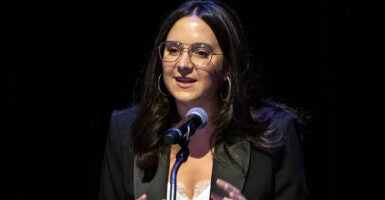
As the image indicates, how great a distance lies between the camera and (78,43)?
12.2 feet

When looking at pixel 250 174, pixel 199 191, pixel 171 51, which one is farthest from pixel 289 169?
pixel 171 51

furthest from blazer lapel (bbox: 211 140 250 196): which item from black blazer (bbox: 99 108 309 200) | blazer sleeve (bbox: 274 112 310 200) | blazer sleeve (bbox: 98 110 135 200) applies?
blazer sleeve (bbox: 98 110 135 200)

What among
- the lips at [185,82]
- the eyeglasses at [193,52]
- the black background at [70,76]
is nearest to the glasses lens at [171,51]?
the eyeglasses at [193,52]

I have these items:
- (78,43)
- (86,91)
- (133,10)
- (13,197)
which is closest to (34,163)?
(13,197)

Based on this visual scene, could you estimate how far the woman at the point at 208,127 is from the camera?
106 inches

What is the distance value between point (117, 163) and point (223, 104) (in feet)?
2.05

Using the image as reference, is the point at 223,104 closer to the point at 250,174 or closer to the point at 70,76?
the point at 250,174

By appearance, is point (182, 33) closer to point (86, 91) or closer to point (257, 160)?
point (257, 160)

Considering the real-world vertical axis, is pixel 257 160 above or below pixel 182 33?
below

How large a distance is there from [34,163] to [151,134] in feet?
4.19

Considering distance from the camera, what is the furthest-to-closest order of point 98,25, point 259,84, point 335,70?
point 98,25, point 335,70, point 259,84

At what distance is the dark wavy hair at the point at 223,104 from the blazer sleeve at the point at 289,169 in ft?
0.20

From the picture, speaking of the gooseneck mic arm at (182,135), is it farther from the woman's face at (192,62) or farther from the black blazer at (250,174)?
the black blazer at (250,174)

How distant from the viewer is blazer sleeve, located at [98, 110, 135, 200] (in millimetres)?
2878
